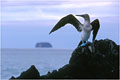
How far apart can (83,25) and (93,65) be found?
2225mm

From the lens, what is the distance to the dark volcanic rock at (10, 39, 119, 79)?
1390 cm

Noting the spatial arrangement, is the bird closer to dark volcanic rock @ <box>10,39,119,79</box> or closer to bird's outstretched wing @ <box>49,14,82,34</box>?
bird's outstretched wing @ <box>49,14,82,34</box>

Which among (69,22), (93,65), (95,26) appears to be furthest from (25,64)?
(93,65)

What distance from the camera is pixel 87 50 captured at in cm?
1438

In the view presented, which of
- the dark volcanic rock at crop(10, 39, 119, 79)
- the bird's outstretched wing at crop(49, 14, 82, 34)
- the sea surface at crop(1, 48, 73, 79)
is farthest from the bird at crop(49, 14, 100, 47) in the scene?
the sea surface at crop(1, 48, 73, 79)

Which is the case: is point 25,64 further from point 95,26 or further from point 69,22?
point 95,26

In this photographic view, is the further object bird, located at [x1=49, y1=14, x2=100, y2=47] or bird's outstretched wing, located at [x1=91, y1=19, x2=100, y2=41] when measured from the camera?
bird's outstretched wing, located at [x1=91, y1=19, x2=100, y2=41]

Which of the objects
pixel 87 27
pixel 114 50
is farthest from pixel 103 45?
pixel 87 27

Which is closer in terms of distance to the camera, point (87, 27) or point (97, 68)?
point (97, 68)

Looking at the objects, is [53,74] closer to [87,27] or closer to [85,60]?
[85,60]

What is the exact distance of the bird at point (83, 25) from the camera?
610 inches

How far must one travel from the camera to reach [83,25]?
15727mm

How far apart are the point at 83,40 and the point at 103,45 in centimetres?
153

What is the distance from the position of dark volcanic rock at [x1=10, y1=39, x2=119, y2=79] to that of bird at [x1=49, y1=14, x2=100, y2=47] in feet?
3.18
